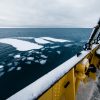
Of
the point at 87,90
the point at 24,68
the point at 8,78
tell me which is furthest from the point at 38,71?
the point at 87,90

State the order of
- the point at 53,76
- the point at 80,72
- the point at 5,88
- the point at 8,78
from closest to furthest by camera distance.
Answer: the point at 53,76 < the point at 80,72 < the point at 5,88 < the point at 8,78

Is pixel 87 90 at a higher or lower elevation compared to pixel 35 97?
lower

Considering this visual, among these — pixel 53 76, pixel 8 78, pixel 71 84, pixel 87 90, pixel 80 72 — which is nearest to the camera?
pixel 53 76

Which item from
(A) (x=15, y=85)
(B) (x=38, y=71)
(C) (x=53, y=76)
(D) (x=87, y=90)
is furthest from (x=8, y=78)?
(C) (x=53, y=76)

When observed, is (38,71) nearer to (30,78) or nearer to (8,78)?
(30,78)

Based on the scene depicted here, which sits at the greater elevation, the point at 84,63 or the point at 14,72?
the point at 84,63

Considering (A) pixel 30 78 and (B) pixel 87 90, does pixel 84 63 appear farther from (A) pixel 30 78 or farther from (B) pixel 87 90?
(A) pixel 30 78

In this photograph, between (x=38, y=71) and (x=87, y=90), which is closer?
(x=87, y=90)

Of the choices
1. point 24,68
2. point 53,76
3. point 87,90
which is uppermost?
point 53,76

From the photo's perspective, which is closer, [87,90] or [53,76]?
[53,76]
